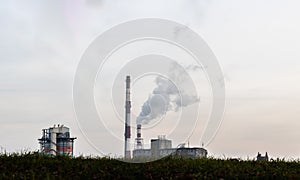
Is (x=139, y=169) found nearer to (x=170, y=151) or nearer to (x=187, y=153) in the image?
(x=170, y=151)

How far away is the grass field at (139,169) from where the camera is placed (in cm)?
1002

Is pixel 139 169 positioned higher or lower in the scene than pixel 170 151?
lower

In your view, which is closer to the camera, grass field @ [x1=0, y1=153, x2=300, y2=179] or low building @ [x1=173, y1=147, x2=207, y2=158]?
grass field @ [x1=0, y1=153, x2=300, y2=179]

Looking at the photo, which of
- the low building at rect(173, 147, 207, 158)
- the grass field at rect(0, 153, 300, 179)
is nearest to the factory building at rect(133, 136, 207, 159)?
the low building at rect(173, 147, 207, 158)

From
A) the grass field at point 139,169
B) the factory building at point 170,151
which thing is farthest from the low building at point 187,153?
the grass field at point 139,169

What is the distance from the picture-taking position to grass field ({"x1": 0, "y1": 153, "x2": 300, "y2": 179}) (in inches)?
395

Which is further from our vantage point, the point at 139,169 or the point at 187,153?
the point at 187,153

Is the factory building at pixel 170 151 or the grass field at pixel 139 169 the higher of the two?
the factory building at pixel 170 151

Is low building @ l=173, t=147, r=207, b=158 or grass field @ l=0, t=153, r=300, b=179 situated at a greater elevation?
low building @ l=173, t=147, r=207, b=158

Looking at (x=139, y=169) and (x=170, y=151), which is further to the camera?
(x=170, y=151)

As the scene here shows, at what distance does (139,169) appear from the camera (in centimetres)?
1034

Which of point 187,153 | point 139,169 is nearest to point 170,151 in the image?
point 187,153

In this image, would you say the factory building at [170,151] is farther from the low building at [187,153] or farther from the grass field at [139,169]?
the grass field at [139,169]

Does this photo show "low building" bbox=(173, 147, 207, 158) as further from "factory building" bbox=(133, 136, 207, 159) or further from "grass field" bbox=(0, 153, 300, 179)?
"grass field" bbox=(0, 153, 300, 179)
